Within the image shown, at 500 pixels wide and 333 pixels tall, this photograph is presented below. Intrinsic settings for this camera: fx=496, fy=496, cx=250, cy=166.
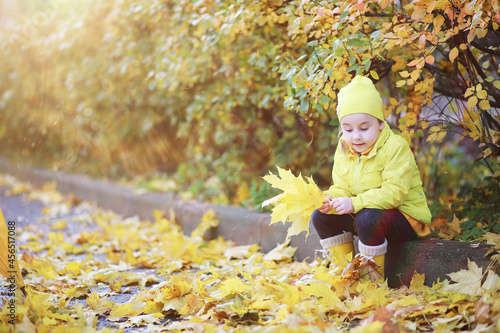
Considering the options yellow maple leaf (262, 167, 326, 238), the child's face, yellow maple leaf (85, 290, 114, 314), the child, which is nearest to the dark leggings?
the child

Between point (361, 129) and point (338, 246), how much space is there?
692mm

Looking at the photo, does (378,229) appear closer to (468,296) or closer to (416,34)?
(468,296)

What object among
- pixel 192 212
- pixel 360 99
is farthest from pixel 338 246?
pixel 192 212

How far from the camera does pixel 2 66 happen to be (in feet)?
32.7

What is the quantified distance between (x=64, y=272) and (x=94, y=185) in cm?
437

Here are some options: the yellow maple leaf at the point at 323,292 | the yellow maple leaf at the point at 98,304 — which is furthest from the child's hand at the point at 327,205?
the yellow maple leaf at the point at 98,304

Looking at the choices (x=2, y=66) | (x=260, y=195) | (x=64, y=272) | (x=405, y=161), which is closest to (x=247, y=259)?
(x=260, y=195)

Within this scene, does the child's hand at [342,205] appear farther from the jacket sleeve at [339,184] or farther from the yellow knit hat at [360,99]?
the yellow knit hat at [360,99]

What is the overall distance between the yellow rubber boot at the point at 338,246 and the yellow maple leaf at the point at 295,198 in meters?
0.30

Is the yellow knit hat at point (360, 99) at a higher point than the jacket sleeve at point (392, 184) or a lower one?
higher

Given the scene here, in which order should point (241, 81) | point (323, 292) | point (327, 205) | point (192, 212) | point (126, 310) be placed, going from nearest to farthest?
point (323, 292), point (126, 310), point (327, 205), point (241, 81), point (192, 212)

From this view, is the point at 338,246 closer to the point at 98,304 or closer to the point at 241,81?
the point at 98,304

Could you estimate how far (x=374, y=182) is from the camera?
2.67m

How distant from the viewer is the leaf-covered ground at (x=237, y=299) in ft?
6.93
